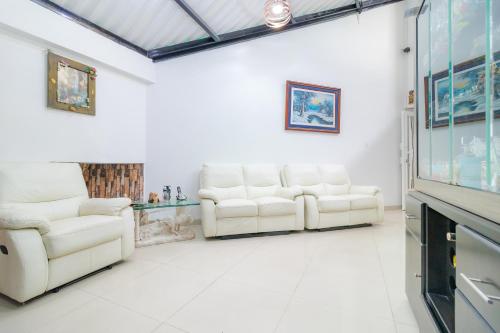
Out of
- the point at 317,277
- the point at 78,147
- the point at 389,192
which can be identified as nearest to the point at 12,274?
the point at 78,147

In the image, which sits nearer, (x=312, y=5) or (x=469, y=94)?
(x=469, y=94)

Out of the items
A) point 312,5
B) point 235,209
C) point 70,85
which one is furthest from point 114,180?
point 312,5

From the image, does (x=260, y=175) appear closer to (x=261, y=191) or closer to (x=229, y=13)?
(x=261, y=191)

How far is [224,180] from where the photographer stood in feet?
12.0

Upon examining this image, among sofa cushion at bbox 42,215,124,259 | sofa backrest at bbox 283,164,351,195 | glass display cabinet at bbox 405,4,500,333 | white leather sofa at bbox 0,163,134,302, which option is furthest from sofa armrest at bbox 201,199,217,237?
glass display cabinet at bbox 405,4,500,333

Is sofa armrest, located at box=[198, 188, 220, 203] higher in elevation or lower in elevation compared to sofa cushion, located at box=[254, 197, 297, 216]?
higher

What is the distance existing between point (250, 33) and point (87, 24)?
2310 millimetres

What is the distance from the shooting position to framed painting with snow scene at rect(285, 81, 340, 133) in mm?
4379

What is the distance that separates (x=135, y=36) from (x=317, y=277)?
3.80 meters

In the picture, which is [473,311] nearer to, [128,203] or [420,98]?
[420,98]

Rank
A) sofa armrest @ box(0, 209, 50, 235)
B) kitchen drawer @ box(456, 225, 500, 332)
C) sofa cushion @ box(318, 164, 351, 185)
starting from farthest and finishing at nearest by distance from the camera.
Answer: sofa cushion @ box(318, 164, 351, 185) < sofa armrest @ box(0, 209, 50, 235) < kitchen drawer @ box(456, 225, 500, 332)

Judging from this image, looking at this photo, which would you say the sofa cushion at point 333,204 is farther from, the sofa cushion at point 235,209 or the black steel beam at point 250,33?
the black steel beam at point 250,33

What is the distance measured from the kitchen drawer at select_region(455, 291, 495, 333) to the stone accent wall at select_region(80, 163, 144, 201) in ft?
11.7

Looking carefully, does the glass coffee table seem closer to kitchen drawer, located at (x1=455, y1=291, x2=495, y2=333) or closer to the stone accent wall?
the stone accent wall
